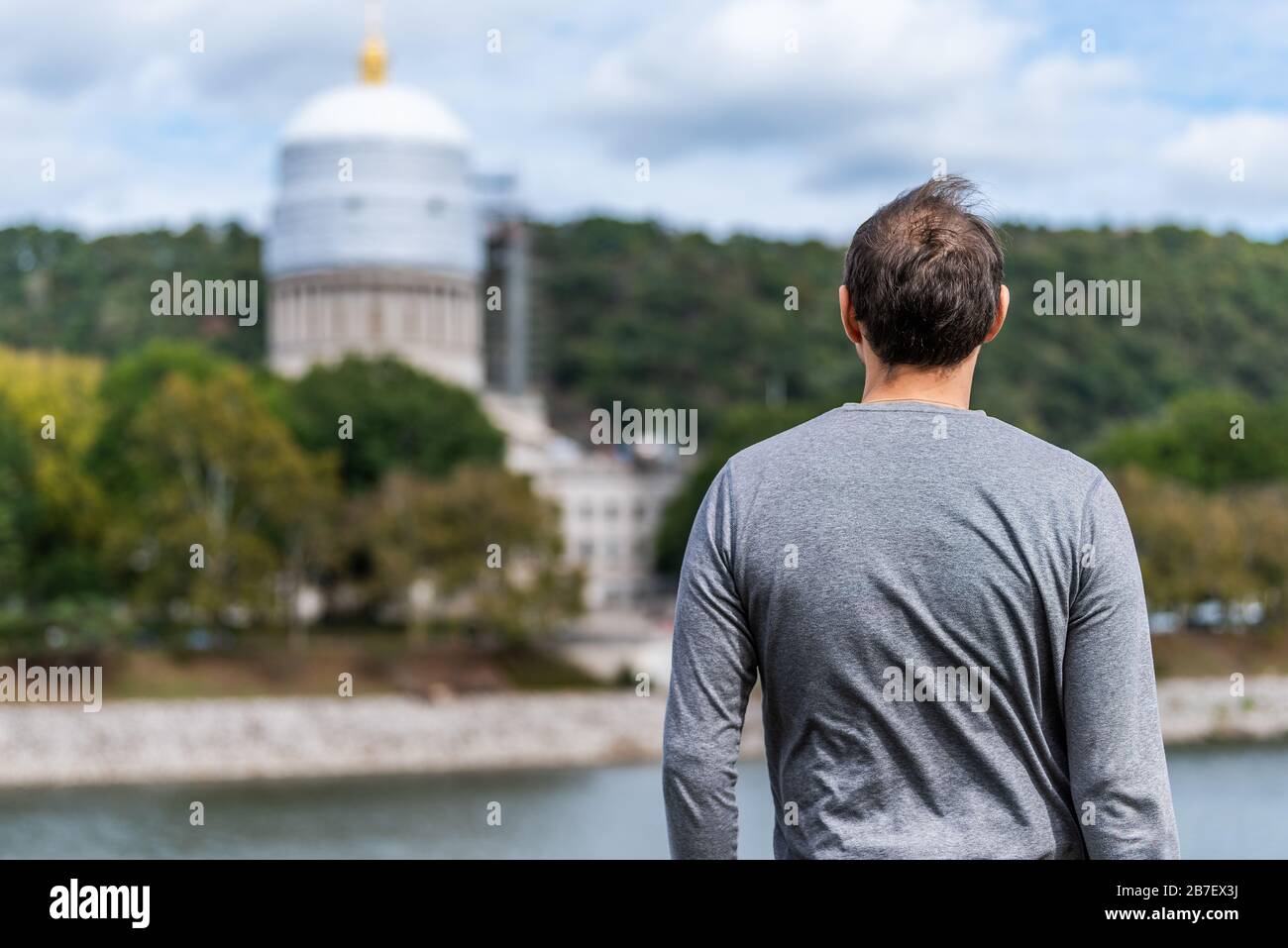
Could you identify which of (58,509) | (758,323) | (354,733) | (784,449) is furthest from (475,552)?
(758,323)

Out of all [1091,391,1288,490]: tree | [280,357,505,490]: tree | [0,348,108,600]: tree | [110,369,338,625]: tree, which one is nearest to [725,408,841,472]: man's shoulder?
[0,348,108,600]: tree

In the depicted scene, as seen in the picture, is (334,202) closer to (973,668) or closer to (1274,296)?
(1274,296)

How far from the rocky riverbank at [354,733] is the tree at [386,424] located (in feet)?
38.5

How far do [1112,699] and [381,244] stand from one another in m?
72.2

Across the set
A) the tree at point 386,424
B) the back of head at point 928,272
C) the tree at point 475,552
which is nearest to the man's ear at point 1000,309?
the back of head at point 928,272

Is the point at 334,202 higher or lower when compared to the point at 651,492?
higher

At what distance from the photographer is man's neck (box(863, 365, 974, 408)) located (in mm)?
3027

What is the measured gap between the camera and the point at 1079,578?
2.85 meters

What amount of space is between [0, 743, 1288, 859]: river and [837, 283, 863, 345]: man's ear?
22.7 meters

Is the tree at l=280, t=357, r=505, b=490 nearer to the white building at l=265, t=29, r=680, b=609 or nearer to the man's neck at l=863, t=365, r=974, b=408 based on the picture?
the white building at l=265, t=29, r=680, b=609

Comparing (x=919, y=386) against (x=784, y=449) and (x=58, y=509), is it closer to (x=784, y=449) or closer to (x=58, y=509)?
(x=784, y=449)

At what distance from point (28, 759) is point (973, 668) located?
3779 centimetres

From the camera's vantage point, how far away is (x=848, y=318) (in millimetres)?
3076
